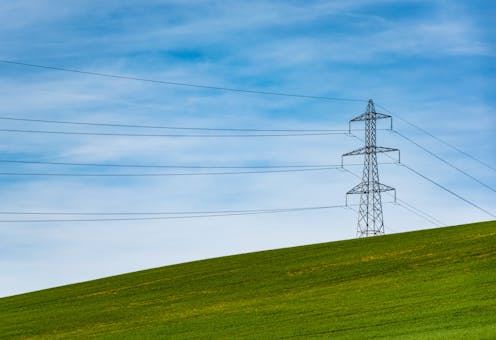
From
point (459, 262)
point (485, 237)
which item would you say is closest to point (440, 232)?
point (485, 237)

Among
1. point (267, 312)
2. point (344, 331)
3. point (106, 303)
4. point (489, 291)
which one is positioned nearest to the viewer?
point (344, 331)

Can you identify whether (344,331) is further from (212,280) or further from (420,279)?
(212,280)

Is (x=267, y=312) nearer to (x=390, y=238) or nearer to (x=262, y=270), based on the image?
(x=262, y=270)

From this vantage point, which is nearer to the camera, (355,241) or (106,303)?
(106,303)

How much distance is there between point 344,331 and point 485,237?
17444 mm

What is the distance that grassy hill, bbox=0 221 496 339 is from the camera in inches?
1037

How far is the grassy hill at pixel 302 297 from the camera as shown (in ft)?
86.4

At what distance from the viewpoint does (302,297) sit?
109ft

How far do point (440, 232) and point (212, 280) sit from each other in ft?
43.5

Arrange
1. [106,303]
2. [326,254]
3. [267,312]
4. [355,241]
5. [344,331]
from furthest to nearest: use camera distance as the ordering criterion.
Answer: [355,241] → [326,254] → [106,303] → [267,312] → [344,331]

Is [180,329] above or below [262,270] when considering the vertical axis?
below

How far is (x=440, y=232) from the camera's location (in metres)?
46.0

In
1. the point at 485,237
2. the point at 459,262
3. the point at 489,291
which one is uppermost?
the point at 485,237

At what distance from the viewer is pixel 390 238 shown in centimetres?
4669
